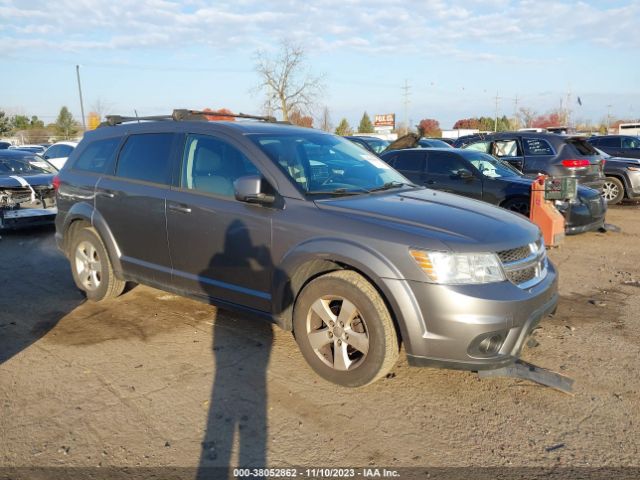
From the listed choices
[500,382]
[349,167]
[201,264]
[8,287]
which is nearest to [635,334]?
[500,382]

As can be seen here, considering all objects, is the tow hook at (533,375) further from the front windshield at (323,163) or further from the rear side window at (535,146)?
the rear side window at (535,146)

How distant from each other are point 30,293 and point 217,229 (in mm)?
3017

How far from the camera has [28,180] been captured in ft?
30.8

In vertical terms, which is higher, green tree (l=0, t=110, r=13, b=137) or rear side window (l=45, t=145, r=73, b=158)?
green tree (l=0, t=110, r=13, b=137)

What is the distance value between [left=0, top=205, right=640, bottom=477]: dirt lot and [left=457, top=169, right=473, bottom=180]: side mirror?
373 centimetres

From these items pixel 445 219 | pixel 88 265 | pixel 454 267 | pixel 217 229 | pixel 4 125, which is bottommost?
pixel 88 265

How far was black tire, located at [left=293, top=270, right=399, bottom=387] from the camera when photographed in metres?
3.50

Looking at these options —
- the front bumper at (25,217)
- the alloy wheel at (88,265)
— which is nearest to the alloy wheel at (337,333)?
the alloy wheel at (88,265)

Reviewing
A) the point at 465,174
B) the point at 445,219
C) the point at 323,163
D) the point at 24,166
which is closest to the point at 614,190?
the point at 465,174

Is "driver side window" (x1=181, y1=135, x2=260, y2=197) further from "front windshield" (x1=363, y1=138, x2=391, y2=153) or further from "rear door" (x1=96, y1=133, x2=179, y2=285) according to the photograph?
"front windshield" (x1=363, y1=138, x2=391, y2=153)

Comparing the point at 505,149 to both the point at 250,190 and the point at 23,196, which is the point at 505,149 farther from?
the point at 23,196

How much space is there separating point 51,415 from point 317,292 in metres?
1.88

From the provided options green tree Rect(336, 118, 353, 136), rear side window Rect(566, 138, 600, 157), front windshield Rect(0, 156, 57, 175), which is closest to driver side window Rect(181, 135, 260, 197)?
front windshield Rect(0, 156, 57, 175)

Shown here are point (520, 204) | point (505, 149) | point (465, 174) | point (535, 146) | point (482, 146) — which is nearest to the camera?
point (520, 204)
